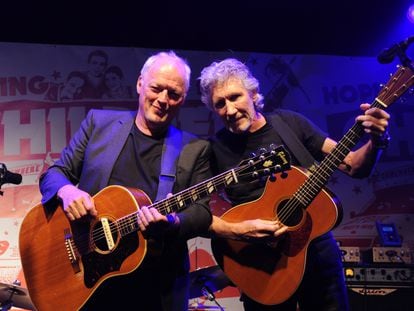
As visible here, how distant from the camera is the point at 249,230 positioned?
2629 millimetres

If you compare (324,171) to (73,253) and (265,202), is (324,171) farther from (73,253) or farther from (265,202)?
(73,253)

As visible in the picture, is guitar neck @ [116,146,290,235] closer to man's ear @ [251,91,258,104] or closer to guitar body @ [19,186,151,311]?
guitar body @ [19,186,151,311]

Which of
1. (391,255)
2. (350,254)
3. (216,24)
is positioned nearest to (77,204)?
(350,254)

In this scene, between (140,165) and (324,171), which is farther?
(140,165)

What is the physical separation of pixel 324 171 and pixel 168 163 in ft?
2.85

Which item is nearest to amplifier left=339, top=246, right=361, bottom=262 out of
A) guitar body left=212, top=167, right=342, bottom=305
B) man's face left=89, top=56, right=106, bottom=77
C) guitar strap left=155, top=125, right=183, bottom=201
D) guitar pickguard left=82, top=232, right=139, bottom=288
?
guitar body left=212, top=167, right=342, bottom=305

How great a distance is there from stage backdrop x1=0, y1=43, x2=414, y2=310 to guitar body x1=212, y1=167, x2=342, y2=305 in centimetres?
191

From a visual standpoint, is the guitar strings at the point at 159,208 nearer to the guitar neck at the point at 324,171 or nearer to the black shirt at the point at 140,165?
the black shirt at the point at 140,165

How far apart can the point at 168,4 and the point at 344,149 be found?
2.87 meters

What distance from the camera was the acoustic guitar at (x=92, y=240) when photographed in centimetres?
237

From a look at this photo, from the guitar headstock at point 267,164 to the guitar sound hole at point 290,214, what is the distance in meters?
0.22

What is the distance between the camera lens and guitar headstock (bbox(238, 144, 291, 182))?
8.14 feet

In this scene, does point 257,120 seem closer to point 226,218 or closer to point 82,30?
point 226,218

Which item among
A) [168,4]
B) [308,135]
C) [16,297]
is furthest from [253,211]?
[168,4]
